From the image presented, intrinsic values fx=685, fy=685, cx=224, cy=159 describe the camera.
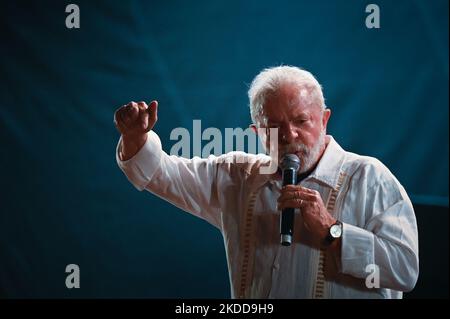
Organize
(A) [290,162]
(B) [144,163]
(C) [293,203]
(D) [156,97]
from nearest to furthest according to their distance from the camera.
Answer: (C) [293,203], (A) [290,162], (B) [144,163], (D) [156,97]

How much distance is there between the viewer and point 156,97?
3.50 metres

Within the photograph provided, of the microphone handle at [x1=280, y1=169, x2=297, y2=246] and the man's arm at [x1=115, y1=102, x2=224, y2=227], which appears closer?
the microphone handle at [x1=280, y1=169, x2=297, y2=246]

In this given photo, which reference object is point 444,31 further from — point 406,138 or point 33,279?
point 33,279

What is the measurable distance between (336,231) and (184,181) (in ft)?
2.22

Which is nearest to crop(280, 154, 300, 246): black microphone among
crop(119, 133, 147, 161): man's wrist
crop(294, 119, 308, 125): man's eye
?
crop(294, 119, 308, 125): man's eye

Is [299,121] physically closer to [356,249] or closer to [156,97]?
[356,249]

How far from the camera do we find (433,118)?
3506 millimetres

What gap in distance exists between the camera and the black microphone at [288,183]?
2168mm

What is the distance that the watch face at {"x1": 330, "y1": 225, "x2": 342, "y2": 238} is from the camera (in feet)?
7.30

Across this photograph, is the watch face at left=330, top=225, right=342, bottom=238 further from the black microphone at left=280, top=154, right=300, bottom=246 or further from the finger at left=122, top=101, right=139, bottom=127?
the finger at left=122, top=101, right=139, bottom=127

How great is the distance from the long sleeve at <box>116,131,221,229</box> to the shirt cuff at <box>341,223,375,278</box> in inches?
23.4

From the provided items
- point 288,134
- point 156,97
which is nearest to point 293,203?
point 288,134

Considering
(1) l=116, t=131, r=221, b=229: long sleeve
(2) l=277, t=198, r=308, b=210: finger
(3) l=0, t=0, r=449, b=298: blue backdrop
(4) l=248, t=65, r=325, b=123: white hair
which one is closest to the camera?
(2) l=277, t=198, r=308, b=210: finger
